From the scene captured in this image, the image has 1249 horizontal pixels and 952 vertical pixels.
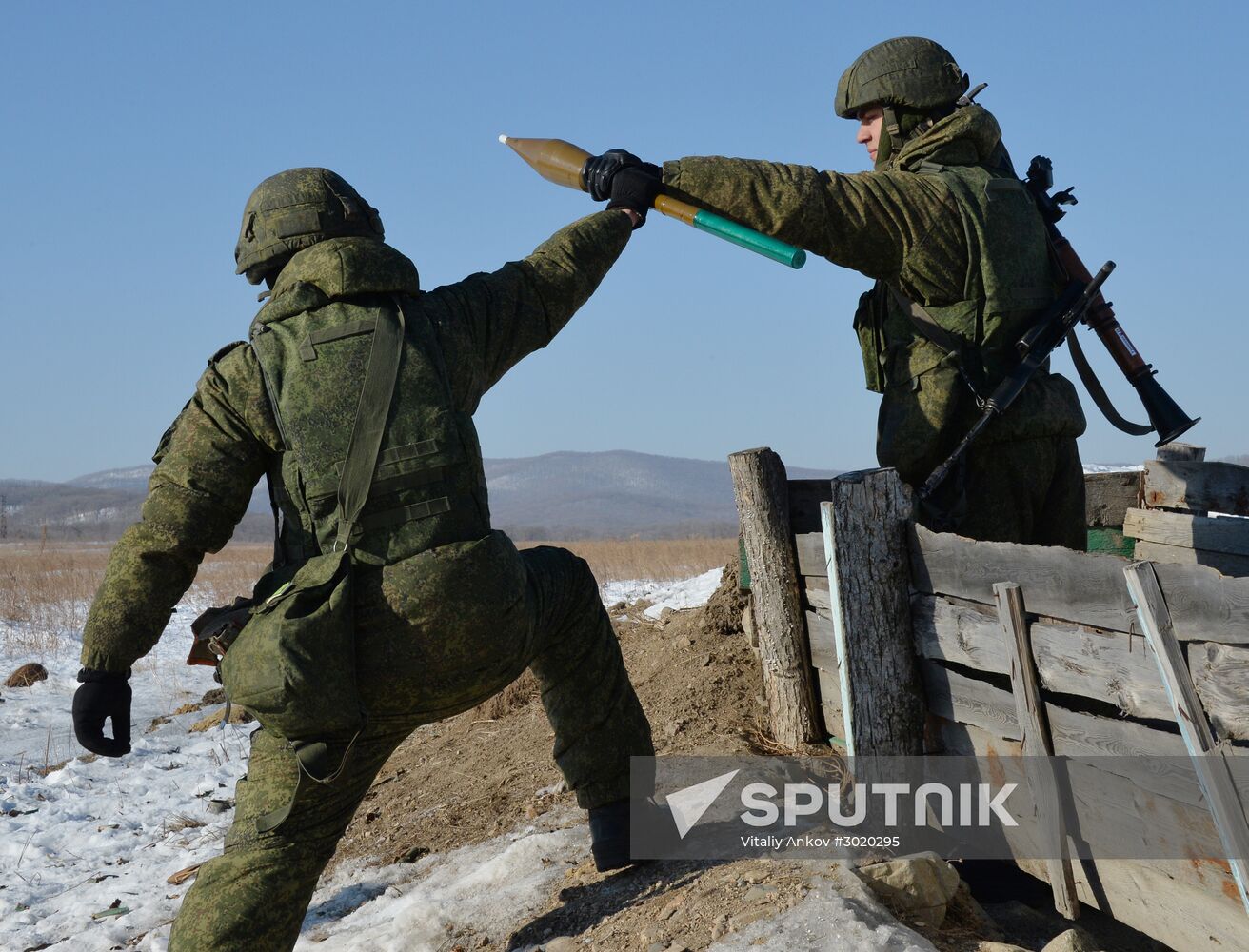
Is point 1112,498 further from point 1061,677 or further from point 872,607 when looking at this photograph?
point 1061,677

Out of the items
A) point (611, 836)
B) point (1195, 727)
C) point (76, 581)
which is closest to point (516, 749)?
point (611, 836)

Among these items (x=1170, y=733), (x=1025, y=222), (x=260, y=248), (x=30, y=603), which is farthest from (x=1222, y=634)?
(x=30, y=603)

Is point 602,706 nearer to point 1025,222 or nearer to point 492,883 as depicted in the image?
point 492,883

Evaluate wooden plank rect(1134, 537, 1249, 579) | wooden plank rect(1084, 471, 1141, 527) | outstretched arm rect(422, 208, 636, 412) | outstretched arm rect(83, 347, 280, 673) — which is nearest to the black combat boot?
outstretched arm rect(422, 208, 636, 412)

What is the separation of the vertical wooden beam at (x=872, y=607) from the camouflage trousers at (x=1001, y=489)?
0.53 metres

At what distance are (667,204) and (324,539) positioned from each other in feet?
6.38

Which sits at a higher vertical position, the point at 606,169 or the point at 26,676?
the point at 606,169

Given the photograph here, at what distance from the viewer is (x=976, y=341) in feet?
14.1

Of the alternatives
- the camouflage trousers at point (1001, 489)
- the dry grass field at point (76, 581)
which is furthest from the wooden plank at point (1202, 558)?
the dry grass field at point (76, 581)

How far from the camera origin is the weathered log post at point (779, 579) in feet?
15.0

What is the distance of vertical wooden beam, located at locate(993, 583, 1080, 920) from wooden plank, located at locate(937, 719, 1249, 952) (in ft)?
0.20

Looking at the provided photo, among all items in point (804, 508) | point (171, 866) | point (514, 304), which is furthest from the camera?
point (171, 866)

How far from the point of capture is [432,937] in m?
3.85

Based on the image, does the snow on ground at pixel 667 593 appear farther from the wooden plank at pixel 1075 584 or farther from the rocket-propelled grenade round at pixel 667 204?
the wooden plank at pixel 1075 584
